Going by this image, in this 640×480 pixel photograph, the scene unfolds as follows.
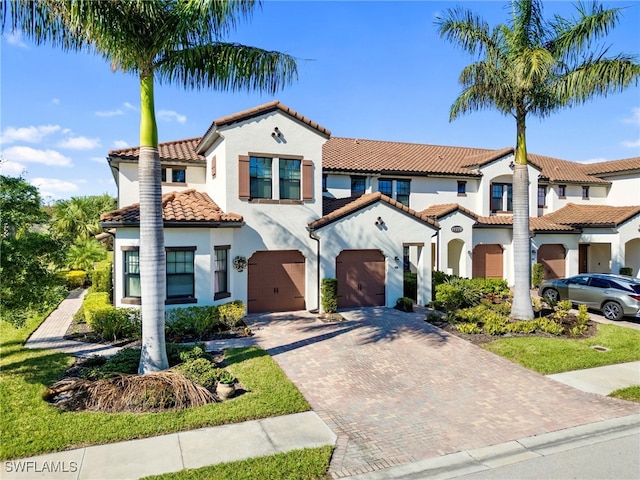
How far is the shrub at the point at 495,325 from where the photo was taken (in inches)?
563

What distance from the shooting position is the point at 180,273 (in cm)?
1466

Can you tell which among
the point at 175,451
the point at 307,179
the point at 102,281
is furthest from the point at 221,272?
the point at 175,451

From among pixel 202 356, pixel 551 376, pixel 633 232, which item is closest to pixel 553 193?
pixel 633 232

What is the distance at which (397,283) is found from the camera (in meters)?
18.3

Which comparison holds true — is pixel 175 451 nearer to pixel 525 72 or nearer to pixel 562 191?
pixel 525 72

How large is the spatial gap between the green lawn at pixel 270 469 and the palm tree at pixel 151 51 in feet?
13.2

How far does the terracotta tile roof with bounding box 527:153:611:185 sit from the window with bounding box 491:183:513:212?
3.52 meters

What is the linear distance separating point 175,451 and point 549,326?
13324mm

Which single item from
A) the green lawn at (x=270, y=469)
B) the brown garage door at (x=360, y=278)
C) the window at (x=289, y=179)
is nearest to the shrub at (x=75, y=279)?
the window at (x=289, y=179)

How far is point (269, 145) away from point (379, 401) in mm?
11189

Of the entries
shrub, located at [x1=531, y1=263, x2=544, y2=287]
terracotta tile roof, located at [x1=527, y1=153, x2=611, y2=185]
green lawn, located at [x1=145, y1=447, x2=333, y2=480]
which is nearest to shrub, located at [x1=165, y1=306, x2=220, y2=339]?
green lawn, located at [x1=145, y1=447, x2=333, y2=480]

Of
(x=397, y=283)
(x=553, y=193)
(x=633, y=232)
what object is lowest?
(x=397, y=283)

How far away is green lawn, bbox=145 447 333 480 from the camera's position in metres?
6.01

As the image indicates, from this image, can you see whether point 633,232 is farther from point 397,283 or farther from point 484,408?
point 484,408
